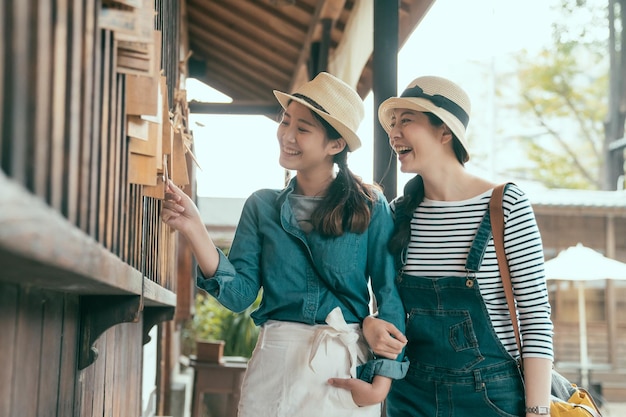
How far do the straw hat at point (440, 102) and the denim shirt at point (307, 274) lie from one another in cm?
31

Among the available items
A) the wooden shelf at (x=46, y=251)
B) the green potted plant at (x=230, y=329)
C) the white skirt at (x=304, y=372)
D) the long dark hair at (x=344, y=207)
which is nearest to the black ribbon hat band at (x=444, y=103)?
the long dark hair at (x=344, y=207)

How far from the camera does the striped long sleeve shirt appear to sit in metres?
2.15

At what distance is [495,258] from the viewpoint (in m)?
2.21

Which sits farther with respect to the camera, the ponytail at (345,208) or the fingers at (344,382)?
the ponytail at (345,208)

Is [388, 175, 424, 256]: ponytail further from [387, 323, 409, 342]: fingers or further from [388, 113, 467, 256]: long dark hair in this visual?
[387, 323, 409, 342]: fingers

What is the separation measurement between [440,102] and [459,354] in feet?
2.40

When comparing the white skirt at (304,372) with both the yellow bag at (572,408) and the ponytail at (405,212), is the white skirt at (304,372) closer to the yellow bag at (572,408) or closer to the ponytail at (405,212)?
the ponytail at (405,212)

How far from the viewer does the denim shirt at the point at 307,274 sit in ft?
7.30

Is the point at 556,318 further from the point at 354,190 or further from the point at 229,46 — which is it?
the point at 354,190

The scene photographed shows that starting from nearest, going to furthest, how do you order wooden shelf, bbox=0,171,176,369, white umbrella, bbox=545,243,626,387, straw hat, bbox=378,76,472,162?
1. wooden shelf, bbox=0,171,176,369
2. straw hat, bbox=378,76,472,162
3. white umbrella, bbox=545,243,626,387

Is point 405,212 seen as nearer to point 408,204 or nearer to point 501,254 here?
point 408,204

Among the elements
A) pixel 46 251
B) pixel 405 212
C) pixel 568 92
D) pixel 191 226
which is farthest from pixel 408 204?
pixel 568 92

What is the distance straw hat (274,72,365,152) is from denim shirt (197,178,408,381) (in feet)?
0.80

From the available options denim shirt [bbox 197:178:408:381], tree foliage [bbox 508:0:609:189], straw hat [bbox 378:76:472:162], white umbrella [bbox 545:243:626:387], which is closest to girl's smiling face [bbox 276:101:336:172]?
denim shirt [bbox 197:178:408:381]
